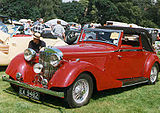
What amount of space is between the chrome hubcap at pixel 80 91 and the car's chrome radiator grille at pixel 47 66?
0.56 m

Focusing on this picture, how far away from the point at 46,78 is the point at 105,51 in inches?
59.8

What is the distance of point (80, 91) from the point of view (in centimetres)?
450

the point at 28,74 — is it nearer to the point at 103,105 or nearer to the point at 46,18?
the point at 103,105

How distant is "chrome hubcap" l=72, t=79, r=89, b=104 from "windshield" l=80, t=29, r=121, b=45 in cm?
158

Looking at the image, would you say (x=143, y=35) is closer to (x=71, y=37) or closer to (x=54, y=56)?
(x=54, y=56)

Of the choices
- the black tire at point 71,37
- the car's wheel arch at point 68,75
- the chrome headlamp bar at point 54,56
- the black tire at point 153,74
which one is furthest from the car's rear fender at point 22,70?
the black tire at point 71,37

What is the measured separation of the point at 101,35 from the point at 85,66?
68.2 inches

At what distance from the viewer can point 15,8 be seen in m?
51.2

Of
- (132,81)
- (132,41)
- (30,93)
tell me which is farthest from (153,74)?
(30,93)

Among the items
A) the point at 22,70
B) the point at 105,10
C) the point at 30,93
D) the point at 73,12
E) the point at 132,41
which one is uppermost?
the point at 105,10

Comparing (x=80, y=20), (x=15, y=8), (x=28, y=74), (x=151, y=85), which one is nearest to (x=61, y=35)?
(x=151, y=85)

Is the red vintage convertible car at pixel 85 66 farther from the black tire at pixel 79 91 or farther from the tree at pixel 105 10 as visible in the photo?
the tree at pixel 105 10

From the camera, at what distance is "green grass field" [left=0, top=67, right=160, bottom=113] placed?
14.0 feet

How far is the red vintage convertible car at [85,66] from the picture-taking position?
4.30 metres
